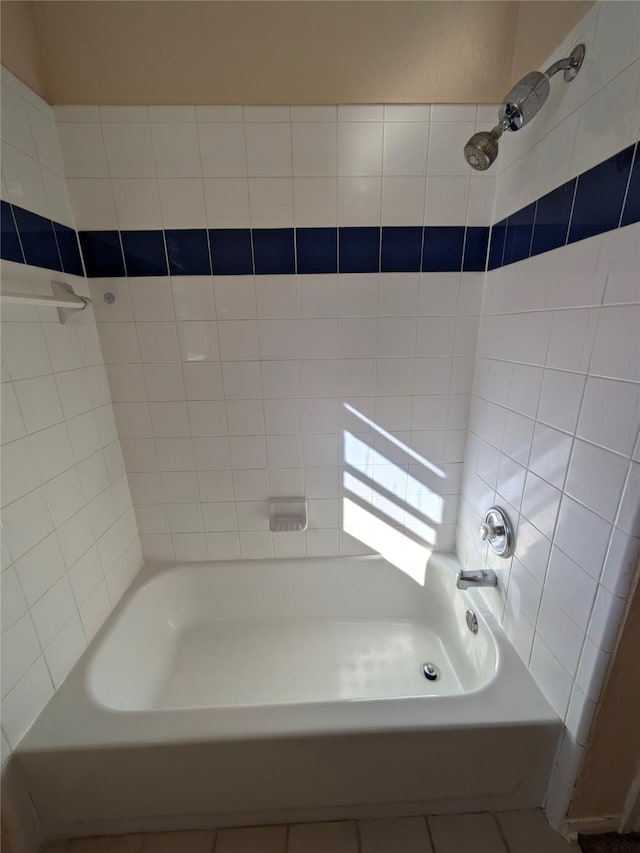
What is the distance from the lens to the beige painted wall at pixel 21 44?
95 cm

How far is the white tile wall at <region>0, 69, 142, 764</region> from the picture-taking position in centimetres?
92

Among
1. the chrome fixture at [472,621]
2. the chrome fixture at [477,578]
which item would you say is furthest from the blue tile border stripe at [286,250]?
the chrome fixture at [472,621]

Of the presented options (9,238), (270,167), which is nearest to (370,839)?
(9,238)

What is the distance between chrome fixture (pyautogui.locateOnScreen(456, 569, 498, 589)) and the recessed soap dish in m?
0.65

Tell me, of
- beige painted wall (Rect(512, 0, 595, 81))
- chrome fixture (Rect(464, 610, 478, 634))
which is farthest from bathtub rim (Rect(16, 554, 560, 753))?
beige painted wall (Rect(512, 0, 595, 81))

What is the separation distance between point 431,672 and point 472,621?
1.03ft

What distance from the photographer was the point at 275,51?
1.08m

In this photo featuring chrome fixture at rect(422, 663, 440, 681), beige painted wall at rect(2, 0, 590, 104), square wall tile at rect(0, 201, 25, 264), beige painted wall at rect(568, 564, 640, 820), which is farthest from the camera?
chrome fixture at rect(422, 663, 440, 681)

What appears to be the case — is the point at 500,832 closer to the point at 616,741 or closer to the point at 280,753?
the point at 616,741

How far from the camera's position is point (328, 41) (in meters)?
1.08

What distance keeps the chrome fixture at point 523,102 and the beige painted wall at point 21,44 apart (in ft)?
4.22

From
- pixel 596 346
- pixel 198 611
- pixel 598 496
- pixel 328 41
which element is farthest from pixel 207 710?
pixel 328 41

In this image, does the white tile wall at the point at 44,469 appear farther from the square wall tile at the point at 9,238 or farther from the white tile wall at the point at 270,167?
the white tile wall at the point at 270,167

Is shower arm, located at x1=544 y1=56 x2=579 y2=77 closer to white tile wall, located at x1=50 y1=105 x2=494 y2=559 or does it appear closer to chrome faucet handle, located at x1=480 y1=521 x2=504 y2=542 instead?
white tile wall, located at x1=50 y1=105 x2=494 y2=559
